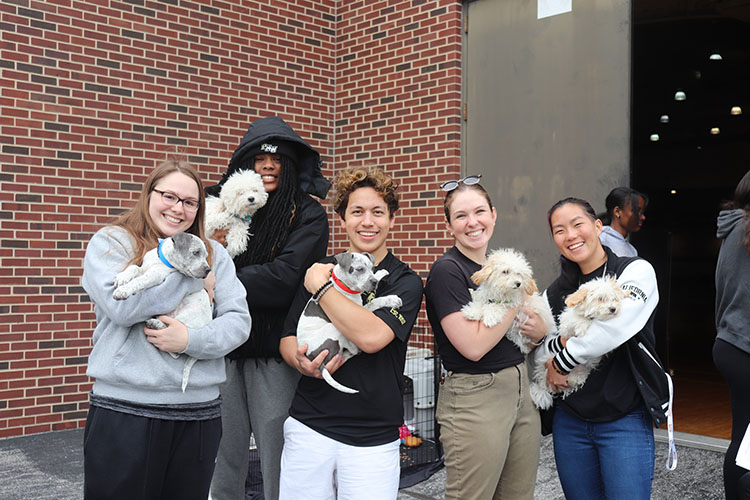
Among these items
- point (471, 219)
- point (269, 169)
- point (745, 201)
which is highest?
point (269, 169)

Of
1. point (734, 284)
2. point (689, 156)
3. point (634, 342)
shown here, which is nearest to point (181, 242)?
point (634, 342)

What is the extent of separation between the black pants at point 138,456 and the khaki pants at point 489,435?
96 centimetres

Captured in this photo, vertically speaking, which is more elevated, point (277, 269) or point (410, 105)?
point (410, 105)

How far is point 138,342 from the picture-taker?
7.47 ft

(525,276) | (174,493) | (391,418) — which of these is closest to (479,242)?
(525,276)

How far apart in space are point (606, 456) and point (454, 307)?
85 centimetres

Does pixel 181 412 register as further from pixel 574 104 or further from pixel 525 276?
pixel 574 104

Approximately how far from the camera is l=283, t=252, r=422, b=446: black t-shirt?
7.82 ft

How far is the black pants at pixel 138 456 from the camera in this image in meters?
2.19

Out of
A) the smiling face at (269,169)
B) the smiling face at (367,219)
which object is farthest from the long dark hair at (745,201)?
the smiling face at (269,169)

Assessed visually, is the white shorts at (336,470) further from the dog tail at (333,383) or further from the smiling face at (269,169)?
the smiling face at (269,169)

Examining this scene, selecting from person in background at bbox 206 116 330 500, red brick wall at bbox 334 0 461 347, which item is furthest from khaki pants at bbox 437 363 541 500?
red brick wall at bbox 334 0 461 347

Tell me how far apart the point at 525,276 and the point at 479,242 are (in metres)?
0.23

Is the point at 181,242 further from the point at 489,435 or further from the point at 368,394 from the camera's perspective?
the point at 489,435
